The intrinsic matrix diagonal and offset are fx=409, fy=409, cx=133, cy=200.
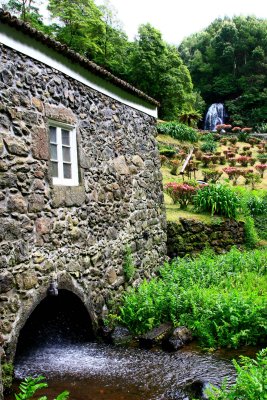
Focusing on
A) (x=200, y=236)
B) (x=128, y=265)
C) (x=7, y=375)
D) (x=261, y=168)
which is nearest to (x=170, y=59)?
(x=261, y=168)

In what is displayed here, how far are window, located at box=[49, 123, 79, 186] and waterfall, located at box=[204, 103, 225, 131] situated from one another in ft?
117

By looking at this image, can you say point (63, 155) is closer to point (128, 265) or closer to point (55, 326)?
point (128, 265)

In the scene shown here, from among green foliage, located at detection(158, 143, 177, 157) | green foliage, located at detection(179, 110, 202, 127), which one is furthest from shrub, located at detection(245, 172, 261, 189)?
green foliage, located at detection(179, 110, 202, 127)

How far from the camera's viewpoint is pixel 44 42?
19.5ft

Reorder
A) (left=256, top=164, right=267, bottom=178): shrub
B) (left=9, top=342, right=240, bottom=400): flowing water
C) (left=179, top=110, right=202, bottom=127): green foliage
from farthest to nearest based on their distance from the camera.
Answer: (left=179, top=110, right=202, bottom=127): green foliage
(left=256, top=164, right=267, bottom=178): shrub
(left=9, top=342, right=240, bottom=400): flowing water

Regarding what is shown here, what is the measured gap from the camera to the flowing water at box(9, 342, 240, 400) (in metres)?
5.46

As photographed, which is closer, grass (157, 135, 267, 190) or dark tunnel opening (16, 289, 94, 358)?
dark tunnel opening (16, 289, 94, 358)

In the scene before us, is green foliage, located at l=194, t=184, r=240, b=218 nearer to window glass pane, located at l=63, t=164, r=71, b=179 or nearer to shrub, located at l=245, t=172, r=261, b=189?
shrub, located at l=245, t=172, r=261, b=189

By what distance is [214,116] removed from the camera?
4350cm

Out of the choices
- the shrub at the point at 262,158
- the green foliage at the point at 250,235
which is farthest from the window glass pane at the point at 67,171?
the shrub at the point at 262,158

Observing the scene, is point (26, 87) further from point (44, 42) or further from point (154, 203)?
point (154, 203)

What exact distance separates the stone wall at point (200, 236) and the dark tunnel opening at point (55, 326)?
451cm

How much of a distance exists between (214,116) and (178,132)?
64.4ft

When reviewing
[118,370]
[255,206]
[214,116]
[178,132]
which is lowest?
[118,370]
